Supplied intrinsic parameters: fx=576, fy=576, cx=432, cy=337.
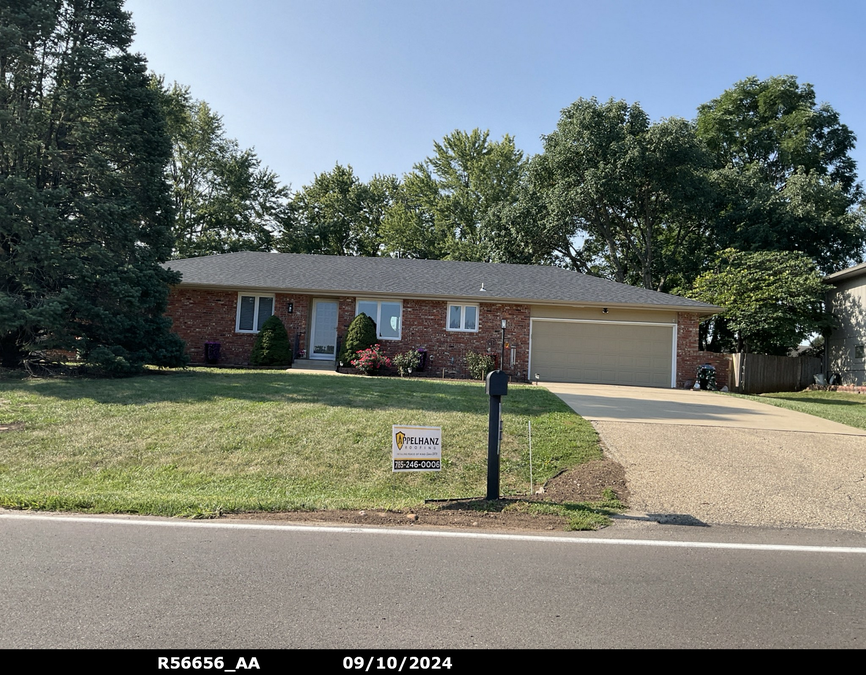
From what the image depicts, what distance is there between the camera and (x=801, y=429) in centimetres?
1016

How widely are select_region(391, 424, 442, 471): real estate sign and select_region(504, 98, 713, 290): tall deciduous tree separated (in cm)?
2399

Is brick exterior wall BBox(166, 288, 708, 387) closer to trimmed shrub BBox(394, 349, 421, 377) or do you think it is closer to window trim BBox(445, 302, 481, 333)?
window trim BBox(445, 302, 481, 333)

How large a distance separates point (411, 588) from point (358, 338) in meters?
14.1

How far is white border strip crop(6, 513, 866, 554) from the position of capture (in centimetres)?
488

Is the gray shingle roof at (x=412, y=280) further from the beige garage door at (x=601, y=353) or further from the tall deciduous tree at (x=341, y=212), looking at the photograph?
the tall deciduous tree at (x=341, y=212)

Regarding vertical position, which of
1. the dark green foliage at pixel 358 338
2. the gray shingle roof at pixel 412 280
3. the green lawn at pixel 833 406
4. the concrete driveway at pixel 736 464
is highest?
the gray shingle roof at pixel 412 280

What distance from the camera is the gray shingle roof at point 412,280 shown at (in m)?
18.7

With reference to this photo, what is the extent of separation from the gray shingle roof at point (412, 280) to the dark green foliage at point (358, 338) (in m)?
1.21

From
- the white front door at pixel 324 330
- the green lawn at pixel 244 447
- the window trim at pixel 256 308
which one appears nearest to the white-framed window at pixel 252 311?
the window trim at pixel 256 308

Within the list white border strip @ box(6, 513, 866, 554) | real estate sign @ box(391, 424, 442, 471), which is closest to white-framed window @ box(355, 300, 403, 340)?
real estate sign @ box(391, 424, 442, 471)

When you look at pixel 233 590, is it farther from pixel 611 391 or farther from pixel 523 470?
pixel 611 391
